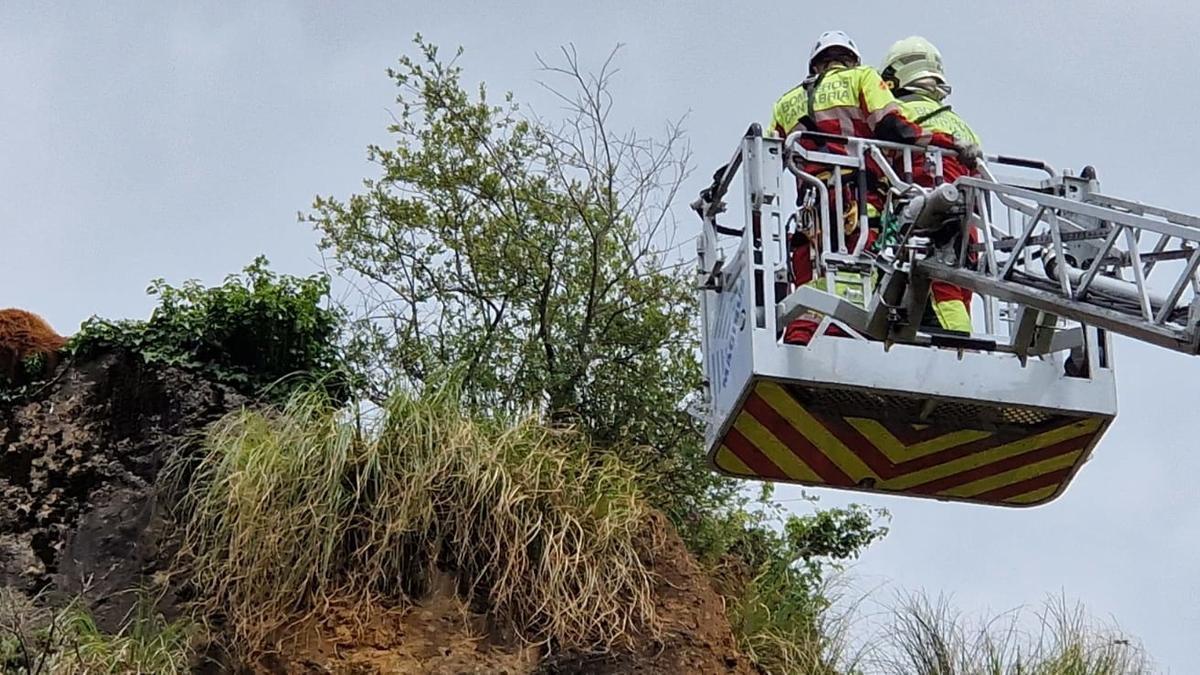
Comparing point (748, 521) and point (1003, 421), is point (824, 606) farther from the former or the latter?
point (1003, 421)

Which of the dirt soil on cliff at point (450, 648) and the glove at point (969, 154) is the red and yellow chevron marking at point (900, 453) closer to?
the glove at point (969, 154)

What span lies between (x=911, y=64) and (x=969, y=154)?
1079 millimetres

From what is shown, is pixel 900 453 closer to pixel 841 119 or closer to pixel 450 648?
pixel 841 119

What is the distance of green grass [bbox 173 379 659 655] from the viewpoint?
11047mm

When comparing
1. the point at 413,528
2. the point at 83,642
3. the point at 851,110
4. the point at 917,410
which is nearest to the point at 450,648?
the point at 413,528

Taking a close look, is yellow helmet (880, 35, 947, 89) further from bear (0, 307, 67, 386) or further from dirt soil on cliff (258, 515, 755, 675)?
bear (0, 307, 67, 386)

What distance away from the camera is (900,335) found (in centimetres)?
914

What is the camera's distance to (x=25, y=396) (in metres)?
12.5

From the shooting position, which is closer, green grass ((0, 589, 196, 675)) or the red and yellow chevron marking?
the red and yellow chevron marking

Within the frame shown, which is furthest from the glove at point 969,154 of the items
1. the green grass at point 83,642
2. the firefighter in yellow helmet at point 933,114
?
the green grass at point 83,642

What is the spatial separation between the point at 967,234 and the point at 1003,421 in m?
1.25

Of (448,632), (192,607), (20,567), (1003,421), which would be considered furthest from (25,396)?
(1003,421)

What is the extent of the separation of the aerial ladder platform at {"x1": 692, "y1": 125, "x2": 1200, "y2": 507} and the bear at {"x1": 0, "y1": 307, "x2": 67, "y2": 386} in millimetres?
4491

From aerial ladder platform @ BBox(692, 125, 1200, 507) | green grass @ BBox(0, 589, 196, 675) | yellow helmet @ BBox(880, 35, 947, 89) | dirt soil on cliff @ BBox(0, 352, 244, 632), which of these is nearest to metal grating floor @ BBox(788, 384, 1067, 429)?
aerial ladder platform @ BBox(692, 125, 1200, 507)
